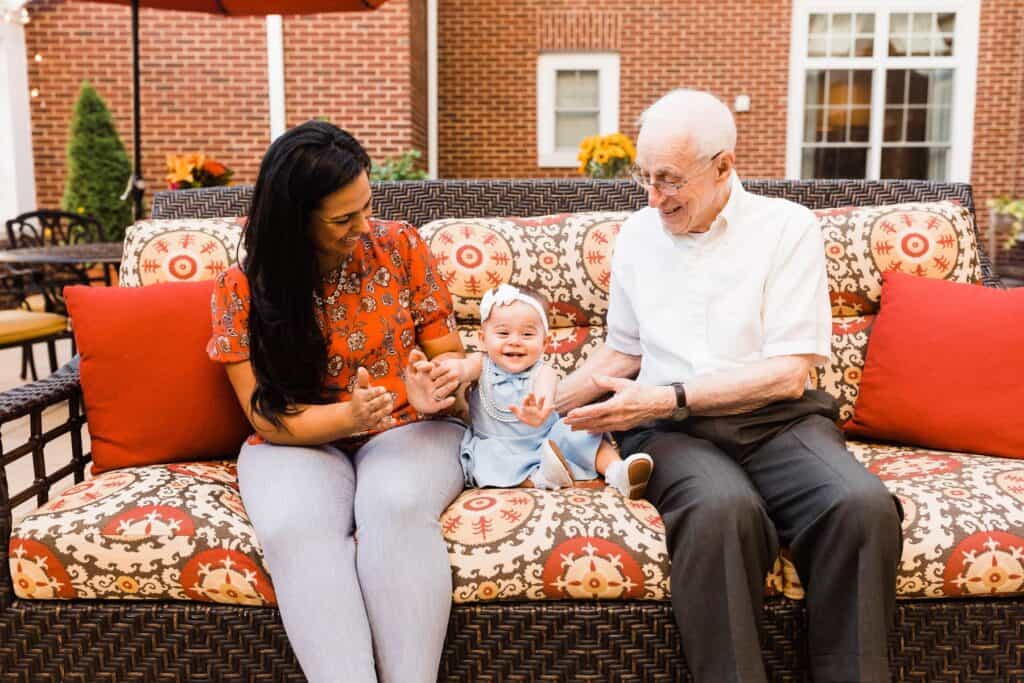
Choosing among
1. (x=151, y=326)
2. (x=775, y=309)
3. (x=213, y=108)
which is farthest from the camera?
(x=213, y=108)

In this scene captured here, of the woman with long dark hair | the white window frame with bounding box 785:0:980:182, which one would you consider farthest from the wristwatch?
the white window frame with bounding box 785:0:980:182

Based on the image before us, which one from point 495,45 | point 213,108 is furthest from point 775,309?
point 495,45

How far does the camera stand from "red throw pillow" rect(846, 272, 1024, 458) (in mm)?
1669

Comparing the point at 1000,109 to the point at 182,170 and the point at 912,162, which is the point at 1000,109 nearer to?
the point at 912,162

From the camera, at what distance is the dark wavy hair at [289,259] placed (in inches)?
56.5

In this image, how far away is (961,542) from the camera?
4.40 ft

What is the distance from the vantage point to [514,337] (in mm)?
1700

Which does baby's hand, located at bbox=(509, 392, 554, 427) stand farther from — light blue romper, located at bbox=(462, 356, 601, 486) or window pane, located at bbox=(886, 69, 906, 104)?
window pane, located at bbox=(886, 69, 906, 104)

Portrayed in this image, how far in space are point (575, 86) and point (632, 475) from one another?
7.21 meters

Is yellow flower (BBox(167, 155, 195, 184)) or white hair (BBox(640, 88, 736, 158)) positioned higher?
yellow flower (BBox(167, 155, 195, 184))

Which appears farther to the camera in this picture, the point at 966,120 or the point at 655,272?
the point at 966,120

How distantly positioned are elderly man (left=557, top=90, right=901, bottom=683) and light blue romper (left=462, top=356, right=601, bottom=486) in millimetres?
83

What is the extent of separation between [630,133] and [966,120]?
3446 mm

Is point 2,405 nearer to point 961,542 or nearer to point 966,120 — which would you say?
point 961,542
